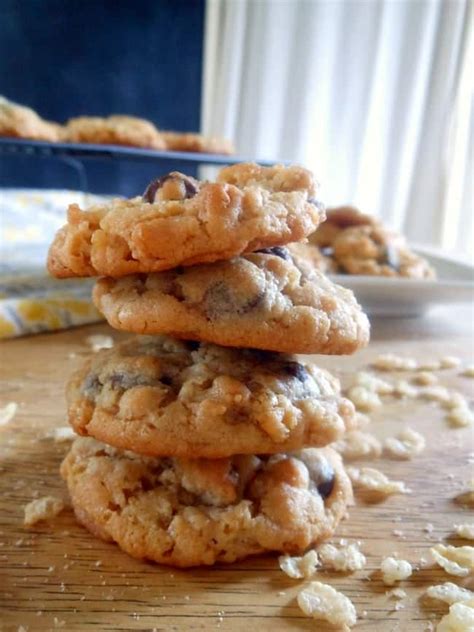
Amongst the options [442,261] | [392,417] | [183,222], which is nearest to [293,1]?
[442,261]

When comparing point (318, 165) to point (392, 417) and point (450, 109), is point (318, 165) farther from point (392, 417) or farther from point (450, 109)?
point (392, 417)

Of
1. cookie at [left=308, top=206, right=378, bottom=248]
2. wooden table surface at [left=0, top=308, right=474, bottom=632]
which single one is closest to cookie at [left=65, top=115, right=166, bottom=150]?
cookie at [left=308, top=206, right=378, bottom=248]

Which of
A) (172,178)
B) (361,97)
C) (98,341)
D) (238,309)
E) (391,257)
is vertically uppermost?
(361,97)

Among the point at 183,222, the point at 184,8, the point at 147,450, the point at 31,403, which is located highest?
the point at 184,8

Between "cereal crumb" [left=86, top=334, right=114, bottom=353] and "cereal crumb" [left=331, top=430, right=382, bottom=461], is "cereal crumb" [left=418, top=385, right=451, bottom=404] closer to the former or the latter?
"cereal crumb" [left=331, top=430, right=382, bottom=461]

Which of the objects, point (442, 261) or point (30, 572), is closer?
point (30, 572)

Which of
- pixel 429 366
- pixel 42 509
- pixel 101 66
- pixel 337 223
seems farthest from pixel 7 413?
pixel 101 66

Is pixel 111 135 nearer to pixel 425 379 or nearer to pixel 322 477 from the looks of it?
pixel 425 379

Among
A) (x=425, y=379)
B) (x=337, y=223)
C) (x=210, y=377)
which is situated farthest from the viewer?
(x=337, y=223)
